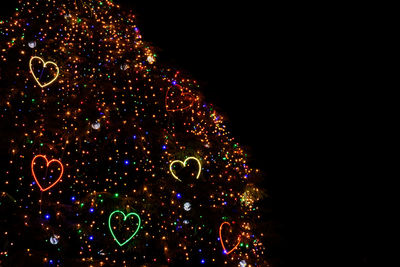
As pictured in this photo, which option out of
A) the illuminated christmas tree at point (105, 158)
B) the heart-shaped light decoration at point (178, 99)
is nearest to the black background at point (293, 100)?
the heart-shaped light decoration at point (178, 99)

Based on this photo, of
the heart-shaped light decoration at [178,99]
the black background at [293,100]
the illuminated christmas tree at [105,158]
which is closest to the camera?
the illuminated christmas tree at [105,158]

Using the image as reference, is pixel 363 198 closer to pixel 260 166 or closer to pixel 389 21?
pixel 260 166

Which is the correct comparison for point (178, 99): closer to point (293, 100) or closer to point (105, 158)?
point (105, 158)

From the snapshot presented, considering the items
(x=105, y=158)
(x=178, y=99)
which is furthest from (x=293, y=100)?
(x=105, y=158)

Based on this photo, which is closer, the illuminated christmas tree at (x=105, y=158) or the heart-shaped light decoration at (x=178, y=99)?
the illuminated christmas tree at (x=105, y=158)

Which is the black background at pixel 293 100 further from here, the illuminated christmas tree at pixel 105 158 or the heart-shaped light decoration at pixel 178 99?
the illuminated christmas tree at pixel 105 158

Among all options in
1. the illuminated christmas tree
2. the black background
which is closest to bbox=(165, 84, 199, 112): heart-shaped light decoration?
the illuminated christmas tree

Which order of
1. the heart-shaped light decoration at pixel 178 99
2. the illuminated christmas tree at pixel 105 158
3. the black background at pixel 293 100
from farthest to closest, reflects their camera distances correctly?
the black background at pixel 293 100 → the heart-shaped light decoration at pixel 178 99 → the illuminated christmas tree at pixel 105 158
